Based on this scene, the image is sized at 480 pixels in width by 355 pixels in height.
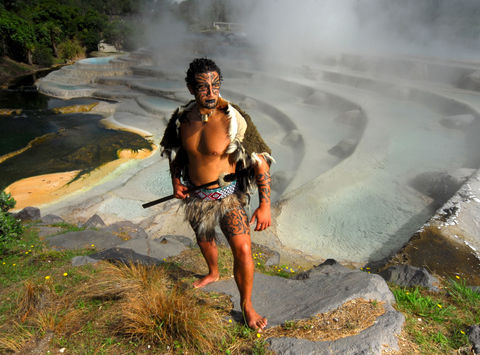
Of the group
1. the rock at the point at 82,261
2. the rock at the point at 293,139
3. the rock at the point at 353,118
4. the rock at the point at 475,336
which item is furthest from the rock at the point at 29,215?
the rock at the point at 353,118

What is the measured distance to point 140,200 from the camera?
693 centimetres

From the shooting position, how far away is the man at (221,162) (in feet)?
6.68

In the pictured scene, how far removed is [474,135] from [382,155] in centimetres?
299

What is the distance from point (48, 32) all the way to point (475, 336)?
32026 millimetres

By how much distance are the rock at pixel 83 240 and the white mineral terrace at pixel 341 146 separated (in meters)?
1.39

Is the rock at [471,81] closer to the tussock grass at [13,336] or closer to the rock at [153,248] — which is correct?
the rock at [153,248]

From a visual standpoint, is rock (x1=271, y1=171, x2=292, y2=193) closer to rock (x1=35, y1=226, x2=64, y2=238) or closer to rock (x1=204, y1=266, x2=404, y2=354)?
rock (x1=204, y1=266, x2=404, y2=354)

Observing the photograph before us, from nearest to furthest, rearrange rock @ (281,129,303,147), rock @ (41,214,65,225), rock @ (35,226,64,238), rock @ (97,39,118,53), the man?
the man
rock @ (35,226,64,238)
rock @ (41,214,65,225)
rock @ (281,129,303,147)
rock @ (97,39,118,53)

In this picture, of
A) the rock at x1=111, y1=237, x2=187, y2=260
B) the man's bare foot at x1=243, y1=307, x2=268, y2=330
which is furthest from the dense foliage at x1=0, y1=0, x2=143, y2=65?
the man's bare foot at x1=243, y1=307, x2=268, y2=330

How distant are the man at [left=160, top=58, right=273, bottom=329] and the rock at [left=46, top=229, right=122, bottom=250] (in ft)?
7.36

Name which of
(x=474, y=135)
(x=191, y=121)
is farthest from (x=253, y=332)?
(x=474, y=135)

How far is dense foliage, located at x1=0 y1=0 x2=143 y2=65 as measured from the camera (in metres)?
21.9

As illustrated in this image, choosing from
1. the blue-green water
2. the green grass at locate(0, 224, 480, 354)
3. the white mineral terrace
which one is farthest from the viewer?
the blue-green water

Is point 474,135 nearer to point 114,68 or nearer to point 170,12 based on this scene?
point 114,68
